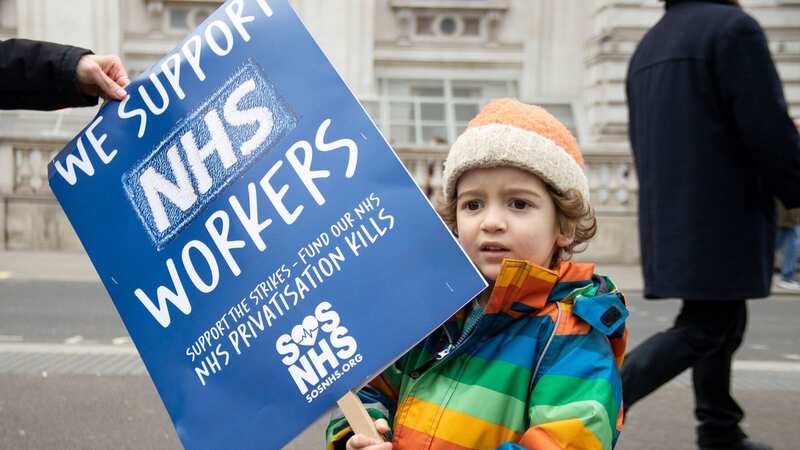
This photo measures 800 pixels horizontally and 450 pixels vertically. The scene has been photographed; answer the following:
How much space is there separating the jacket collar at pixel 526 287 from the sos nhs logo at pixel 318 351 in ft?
0.95

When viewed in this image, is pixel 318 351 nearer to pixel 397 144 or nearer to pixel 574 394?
pixel 574 394

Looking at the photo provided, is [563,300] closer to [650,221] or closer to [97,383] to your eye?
[650,221]

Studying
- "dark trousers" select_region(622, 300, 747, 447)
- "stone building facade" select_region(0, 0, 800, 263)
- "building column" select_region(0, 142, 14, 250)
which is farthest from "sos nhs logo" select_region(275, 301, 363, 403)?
"building column" select_region(0, 142, 14, 250)

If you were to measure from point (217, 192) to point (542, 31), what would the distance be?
14583 millimetres

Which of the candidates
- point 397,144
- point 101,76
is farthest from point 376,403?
point 397,144

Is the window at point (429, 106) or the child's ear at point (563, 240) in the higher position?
the child's ear at point (563, 240)

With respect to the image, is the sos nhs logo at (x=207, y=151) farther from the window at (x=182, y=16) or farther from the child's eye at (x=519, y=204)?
the window at (x=182, y=16)

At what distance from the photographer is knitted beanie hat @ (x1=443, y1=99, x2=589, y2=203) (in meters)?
1.55

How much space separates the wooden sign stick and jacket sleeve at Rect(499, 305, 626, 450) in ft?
0.75

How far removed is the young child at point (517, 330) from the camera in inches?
56.1

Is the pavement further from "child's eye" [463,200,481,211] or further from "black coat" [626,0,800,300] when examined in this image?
"child's eye" [463,200,481,211]

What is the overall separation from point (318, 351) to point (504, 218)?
44cm

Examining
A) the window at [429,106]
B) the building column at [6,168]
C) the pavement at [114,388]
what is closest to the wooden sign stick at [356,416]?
the pavement at [114,388]

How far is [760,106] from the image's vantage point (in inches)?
107
